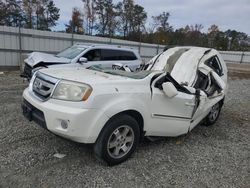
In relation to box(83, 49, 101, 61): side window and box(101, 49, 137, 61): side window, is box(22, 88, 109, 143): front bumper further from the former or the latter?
box(101, 49, 137, 61): side window

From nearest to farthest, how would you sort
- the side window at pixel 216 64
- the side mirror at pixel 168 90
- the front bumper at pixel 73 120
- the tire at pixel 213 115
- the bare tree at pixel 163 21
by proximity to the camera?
the front bumper at pixel 73 120
the side mirror at pixel 168 90
the tire at pixel 213 115
the side window at pixel 216 64
the bare tree at pixel 163 21

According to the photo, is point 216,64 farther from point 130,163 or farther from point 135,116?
point 130,163

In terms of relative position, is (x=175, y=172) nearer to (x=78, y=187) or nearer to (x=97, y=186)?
(x=97, y=186)

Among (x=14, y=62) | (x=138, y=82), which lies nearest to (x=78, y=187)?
(x=138, y=82)

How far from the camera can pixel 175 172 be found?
322 centimetres

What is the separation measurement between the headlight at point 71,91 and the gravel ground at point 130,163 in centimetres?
86

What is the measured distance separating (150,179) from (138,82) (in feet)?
4.41

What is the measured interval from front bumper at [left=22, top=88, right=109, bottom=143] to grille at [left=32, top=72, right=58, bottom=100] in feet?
0.63

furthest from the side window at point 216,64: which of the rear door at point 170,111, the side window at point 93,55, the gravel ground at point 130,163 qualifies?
the side window at point 93,55

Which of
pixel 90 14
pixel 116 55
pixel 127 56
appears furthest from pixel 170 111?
pixel 90 14

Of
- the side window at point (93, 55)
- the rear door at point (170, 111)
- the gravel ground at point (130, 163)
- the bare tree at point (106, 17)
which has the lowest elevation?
the gravel ground at point (130, 163)

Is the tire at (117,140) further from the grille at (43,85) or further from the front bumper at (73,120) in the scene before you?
the grille at (43,85)

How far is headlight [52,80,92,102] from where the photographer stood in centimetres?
284

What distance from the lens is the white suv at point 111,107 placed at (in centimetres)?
281
